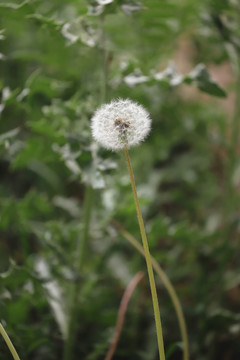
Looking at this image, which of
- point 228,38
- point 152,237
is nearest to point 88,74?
point 228,38

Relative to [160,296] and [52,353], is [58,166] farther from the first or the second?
[52,353]

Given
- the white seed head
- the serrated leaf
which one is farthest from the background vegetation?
the white seed head

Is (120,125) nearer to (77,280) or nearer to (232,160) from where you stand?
(77,280)

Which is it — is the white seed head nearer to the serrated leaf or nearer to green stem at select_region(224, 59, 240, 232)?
the serrated leaf

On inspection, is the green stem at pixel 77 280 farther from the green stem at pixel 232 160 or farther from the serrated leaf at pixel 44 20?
the green stem at pixel 232 160

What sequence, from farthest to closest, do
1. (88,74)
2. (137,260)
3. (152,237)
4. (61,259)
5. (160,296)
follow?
(88,74)
(160,296)
(137,260)
(152,237)
(61,259)
